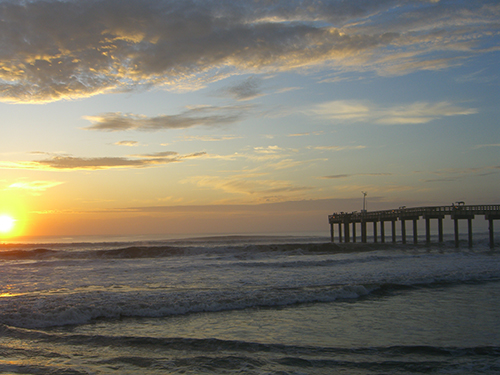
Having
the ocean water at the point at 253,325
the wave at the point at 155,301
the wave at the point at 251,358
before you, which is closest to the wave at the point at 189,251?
the ocean water at the point at 253,325

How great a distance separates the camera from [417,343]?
9258mm

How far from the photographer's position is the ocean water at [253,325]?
8117 millimetres

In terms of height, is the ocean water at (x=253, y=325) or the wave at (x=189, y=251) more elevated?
the ocean water at (x=253, y=325)

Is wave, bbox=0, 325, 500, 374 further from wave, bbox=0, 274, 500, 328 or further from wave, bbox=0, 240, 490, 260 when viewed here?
wave, bbox=0, 240, 490, 260

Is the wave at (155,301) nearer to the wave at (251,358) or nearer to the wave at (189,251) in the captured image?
the wave at (251,358)

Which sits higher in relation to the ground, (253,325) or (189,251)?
(253,325)

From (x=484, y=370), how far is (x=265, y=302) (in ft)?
25.9

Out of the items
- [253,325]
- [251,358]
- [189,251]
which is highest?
[251,358]

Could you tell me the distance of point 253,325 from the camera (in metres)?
11.2

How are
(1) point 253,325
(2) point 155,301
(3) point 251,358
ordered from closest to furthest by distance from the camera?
(3) point 251,358, (1) point 253,325, (2) point 155,301

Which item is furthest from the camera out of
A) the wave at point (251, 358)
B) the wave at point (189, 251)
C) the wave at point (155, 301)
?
the wave at point (189, 251)

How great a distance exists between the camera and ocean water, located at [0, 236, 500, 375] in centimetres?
812

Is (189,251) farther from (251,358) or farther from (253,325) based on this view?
(251,358)

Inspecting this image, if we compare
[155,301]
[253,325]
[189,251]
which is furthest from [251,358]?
[189,251]
